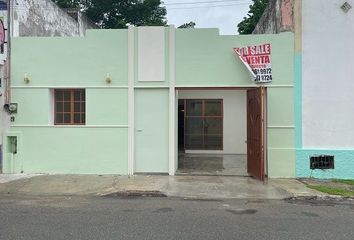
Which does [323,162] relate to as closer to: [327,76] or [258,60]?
[327,76]

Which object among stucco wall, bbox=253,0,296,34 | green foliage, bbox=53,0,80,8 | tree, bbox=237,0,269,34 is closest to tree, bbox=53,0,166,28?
green foliage, bbox=53,0,80,8

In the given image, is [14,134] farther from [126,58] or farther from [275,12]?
[275,12]

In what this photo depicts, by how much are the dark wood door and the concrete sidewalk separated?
0.43 metres

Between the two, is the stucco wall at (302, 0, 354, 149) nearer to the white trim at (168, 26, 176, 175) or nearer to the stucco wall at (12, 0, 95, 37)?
the white trim at (168, 26, 176, 175)

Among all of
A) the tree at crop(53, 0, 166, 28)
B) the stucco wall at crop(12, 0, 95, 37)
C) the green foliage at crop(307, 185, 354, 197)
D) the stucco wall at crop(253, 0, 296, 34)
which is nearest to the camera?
the green foliage at crop(307, 185, 354, 197)

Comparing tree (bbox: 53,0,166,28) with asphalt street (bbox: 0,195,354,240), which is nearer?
asphalt street (bbox: 0,195,354,240)

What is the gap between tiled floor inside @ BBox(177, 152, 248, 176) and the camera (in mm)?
14117

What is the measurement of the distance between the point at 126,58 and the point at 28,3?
15.8 ft

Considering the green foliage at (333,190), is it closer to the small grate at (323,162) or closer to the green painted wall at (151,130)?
the small grate at (323,162)

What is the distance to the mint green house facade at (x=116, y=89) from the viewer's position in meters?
13.5

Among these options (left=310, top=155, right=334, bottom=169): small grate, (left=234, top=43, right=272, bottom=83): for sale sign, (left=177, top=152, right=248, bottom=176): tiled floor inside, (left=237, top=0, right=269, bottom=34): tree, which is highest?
(left=237, top=0, right=269, bottom=34): tree

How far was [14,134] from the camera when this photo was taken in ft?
45.0

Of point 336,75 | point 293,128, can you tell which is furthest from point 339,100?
point 293,128

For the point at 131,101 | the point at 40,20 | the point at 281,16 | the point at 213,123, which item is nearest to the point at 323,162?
the point at 281,16
